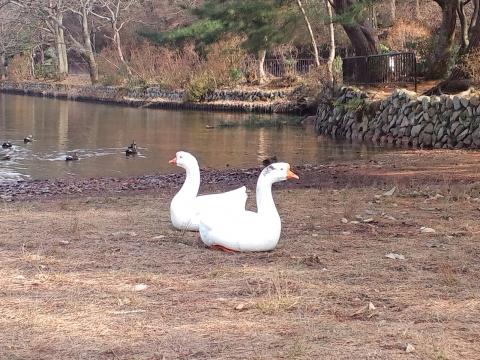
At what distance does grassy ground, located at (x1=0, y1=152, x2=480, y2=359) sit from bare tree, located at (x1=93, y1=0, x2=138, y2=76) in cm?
4398

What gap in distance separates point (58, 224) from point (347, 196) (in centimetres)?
389

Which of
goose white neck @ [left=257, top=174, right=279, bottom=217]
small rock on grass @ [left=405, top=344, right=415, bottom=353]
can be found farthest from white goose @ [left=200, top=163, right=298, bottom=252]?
small rock on grass @ [left=405, top=344, right=415, bottom=353]

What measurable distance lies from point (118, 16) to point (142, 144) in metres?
36.1

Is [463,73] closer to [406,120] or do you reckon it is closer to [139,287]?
[406,120]

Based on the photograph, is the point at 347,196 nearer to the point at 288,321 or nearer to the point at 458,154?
the point at 288,321

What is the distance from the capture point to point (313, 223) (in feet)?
Result: 26.6

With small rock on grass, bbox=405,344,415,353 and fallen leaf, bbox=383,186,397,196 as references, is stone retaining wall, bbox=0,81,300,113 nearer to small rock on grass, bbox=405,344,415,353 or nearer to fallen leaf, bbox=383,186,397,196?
fallen leaf, bbox=383,186,397,196

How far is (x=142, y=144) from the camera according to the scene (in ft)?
76.5

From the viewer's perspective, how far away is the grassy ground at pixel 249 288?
4.14 m

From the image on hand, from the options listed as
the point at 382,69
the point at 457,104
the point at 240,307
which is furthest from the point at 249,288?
the point at 382,69

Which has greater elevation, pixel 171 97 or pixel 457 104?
pixel 457 104

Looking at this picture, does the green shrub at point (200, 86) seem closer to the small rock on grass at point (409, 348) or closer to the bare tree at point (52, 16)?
the bare tree at point (52, 16)

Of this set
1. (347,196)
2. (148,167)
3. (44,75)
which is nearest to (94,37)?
(44,75)

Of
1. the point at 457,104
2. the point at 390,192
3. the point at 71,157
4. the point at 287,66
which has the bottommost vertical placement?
the point at 71,157
